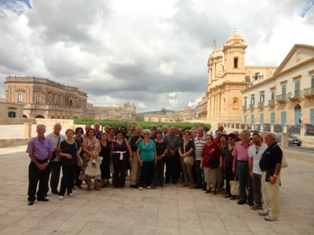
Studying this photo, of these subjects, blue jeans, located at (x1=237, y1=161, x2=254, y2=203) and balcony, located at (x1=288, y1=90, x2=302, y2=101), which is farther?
balcony, located at (x1=288, y1=90, x2=302, y2=101)

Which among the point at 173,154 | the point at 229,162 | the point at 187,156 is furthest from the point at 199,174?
the point at 229,162

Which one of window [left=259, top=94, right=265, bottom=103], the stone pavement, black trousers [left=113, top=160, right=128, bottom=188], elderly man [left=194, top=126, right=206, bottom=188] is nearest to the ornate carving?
window [left=259, top=94, right=265, bottom=103]

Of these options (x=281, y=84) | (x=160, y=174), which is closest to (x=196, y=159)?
(x=160, y=174)

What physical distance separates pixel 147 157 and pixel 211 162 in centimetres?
160

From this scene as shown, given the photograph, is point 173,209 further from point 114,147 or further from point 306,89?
point 306,89

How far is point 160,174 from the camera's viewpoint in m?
6.68

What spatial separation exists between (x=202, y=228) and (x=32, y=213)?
3.03 metres

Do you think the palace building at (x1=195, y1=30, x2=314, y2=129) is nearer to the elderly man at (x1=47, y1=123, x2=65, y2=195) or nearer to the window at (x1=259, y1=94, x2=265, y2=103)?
the window at (x1=259, y1=94, x2=265, y2=103)

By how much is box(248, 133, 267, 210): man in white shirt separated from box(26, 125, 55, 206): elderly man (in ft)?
13.5

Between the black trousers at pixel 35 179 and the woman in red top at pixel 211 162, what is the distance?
3617mm

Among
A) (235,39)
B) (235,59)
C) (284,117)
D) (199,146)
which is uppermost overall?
(235,39)

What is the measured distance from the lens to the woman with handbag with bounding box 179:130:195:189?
6.49 meters

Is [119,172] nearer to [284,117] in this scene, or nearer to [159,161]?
[159,161]

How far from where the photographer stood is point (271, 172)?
441 centimetres
